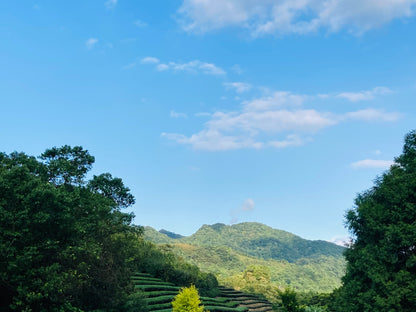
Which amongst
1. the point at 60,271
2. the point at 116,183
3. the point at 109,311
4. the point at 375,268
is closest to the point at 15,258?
the point at 60,271

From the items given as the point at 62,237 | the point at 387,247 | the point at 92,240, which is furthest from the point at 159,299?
the point at 387,247

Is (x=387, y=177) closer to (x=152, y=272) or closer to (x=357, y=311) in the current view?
(x=357, y=311)

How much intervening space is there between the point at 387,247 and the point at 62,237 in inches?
967

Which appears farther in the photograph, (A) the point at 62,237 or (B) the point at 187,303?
(B) the point at 187,303

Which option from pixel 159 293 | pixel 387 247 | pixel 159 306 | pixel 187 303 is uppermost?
pixel 387 247

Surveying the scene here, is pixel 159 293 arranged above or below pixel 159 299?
above

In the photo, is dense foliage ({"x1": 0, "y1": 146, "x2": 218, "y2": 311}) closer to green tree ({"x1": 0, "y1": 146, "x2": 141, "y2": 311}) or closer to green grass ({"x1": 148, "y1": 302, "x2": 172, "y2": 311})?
green tree ({"x1": 0, "y1": 146, "x2": 141, "y2": 311})

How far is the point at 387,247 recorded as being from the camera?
86.6ft

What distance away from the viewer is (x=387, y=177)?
2920 cm

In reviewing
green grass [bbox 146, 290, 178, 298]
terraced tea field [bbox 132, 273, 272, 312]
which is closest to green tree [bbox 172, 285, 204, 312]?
terraced tea field [bbox 132, 273, 272, 312]

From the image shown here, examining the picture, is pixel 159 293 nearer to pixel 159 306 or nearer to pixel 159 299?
pixel 159 299

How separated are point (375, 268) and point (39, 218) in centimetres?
2457

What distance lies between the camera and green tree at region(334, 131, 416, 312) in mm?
25125

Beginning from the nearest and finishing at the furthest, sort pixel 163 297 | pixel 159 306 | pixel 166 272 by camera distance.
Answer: pixel 159 306, pixel 163 297, pixel 166 272
